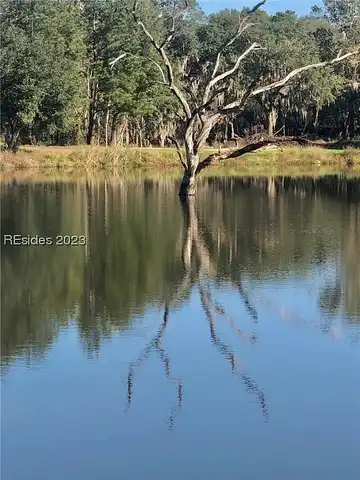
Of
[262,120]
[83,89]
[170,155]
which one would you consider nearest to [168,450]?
[170,155]

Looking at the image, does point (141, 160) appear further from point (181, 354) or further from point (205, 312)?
point (181, 354)

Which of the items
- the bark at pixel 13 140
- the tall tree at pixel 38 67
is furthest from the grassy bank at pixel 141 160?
the tall tree at pixel 38 67

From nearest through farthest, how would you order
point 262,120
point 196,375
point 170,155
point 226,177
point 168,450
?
point 168,450 → point 196,375 → point 226,177 → point 170,155 → point 262,120

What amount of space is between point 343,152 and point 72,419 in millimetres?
40861

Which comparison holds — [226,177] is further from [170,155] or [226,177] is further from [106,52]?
[106,52]

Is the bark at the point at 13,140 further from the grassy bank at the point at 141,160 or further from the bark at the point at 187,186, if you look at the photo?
the bark at the point at 187,186

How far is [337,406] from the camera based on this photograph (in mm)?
6688

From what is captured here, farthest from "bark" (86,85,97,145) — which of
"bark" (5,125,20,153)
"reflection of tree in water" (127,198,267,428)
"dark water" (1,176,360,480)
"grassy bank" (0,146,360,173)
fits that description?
"reflection of tree in water" (127,198,267,428)

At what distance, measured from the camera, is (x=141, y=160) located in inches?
1572

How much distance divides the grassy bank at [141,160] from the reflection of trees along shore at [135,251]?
1018 cm

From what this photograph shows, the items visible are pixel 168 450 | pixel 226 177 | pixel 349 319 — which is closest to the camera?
pixel 168 450

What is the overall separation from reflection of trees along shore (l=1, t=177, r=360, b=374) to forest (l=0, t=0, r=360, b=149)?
3644mm

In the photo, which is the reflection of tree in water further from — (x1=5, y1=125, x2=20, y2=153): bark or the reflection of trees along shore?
(x1=5, y1=125, x2=20, y2=153): bark

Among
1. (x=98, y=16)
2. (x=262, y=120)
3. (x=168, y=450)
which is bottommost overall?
(x=168, y=450)
